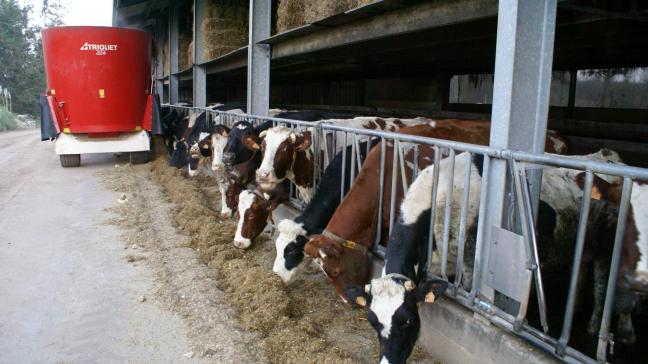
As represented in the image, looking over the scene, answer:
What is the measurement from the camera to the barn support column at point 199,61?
12070 millimetres

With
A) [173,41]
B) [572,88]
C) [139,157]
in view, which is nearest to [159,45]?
[173,41]

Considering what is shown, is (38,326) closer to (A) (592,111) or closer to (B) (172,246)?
(B) (172,246)

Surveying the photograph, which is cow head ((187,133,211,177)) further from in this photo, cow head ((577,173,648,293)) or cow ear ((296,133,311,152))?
cow head ((577,173,648,293))

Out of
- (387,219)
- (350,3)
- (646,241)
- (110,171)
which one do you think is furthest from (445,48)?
(110,171)

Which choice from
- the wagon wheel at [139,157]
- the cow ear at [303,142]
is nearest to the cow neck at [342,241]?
the cow ear at [303,142]

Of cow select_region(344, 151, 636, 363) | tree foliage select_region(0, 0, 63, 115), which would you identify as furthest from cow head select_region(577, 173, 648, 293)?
tree foliage select_region(0, 0, 63, 115)

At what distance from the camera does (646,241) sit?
7.89 ft

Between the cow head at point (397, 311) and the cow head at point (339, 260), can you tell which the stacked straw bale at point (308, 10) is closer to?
the cow head at point (339, 260)

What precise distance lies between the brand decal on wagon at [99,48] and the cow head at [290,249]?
8.98 meters

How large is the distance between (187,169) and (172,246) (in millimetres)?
5270

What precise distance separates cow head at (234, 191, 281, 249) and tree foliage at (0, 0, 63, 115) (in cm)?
4228

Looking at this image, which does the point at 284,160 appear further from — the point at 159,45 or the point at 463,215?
the point at 159,45

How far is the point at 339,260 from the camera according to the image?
3992 mm

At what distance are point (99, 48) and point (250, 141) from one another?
7127mm
